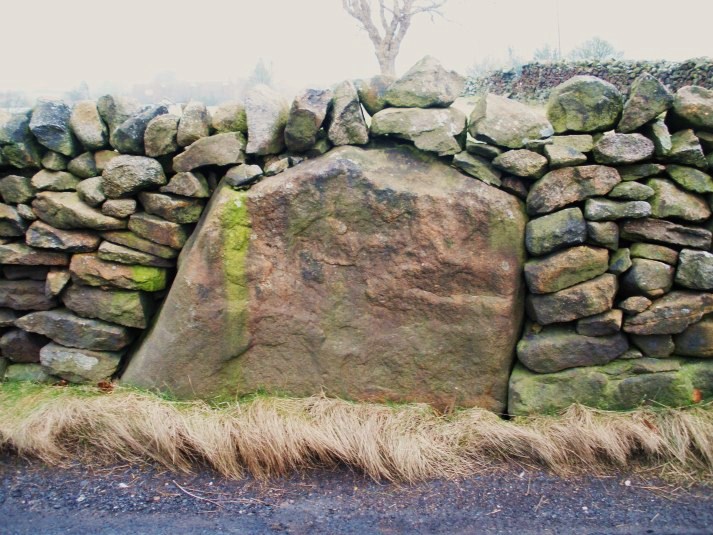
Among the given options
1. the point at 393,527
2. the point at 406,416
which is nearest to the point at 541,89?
the point at 406,416

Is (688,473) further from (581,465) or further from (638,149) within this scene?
(638,149)

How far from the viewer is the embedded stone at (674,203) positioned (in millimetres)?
3561

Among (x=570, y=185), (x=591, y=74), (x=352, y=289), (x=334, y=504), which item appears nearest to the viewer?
(x=334, y=504)

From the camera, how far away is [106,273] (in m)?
4.07

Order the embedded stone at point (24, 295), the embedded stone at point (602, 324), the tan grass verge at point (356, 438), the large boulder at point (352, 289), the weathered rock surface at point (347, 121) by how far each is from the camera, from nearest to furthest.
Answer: the tan grass verge at point (356, 438) → the embedded stone at point (602, 324) → the large boulder at point (352, 289) → the weathered rock surface at point (347, 121) → the embedded stone at point (24, 295)

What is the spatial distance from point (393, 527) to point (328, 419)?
87cm

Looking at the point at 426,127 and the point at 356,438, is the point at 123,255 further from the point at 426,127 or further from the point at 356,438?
the point at 426,127

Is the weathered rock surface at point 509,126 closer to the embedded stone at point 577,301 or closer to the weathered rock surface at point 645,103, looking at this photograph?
the weathered rock surface at point 645,103

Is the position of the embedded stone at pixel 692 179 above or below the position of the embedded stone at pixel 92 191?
below

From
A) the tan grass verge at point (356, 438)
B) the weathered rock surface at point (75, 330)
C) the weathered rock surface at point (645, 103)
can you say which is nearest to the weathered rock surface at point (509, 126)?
the weathered rock surface at point (645, 103)

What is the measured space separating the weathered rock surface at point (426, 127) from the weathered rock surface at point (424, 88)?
6 centimetres

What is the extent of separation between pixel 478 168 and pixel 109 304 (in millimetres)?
2808

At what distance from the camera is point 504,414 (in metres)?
3.96

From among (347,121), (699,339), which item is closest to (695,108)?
(699,339)
